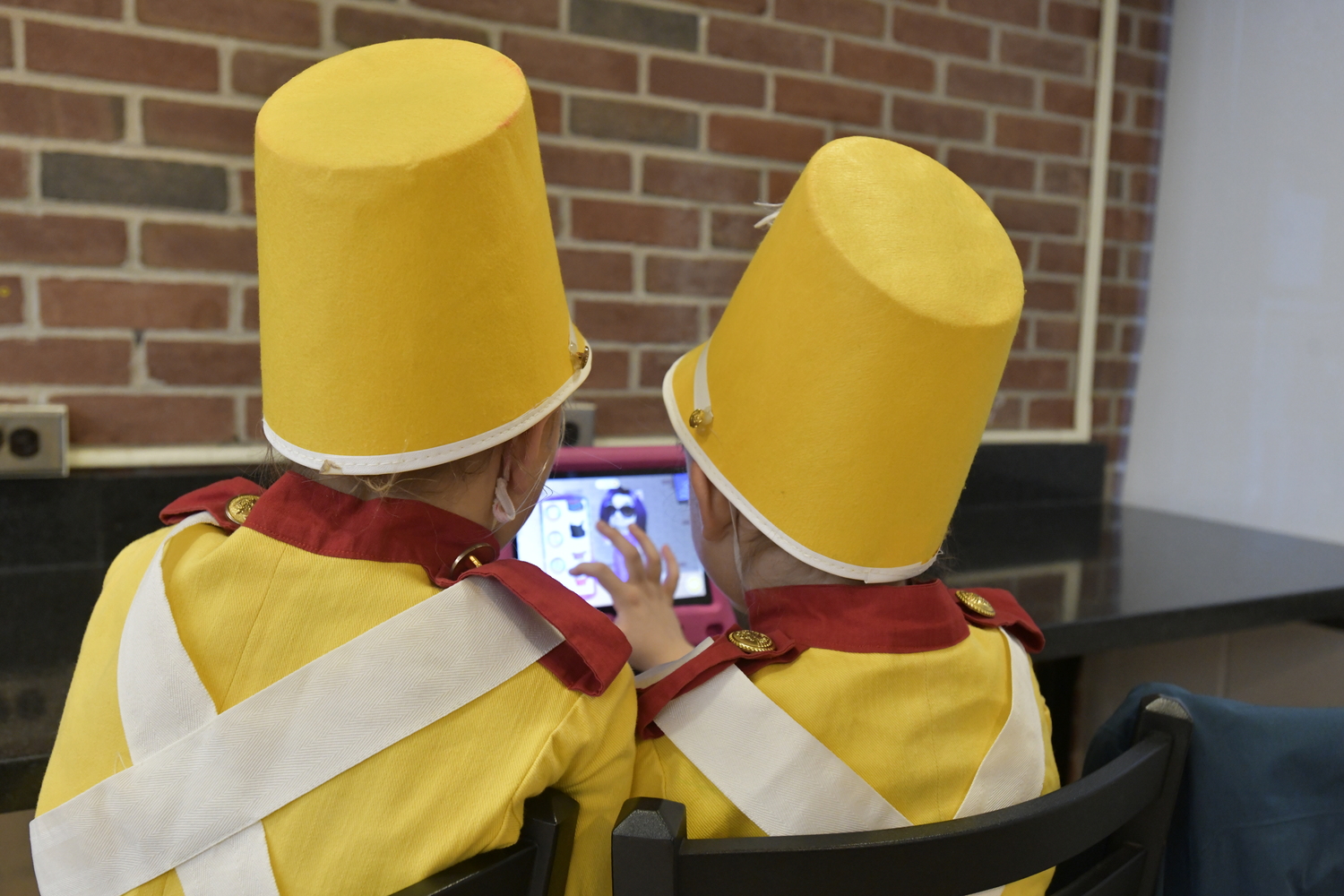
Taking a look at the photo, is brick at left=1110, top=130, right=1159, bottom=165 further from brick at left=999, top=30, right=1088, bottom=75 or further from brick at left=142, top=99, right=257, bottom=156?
brick at left=142, top=99, right=257, bottom=156

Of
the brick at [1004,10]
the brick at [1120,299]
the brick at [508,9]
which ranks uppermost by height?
the brick at [1004,10]

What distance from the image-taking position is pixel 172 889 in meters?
0.59

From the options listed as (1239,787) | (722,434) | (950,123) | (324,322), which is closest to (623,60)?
(950,123)

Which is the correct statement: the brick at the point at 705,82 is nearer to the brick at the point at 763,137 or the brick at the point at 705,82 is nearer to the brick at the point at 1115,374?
the brick at the point at 763,137

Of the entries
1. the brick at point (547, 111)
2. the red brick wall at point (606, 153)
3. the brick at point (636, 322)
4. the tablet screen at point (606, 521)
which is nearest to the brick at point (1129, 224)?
the red brick wall at point (606, 153)

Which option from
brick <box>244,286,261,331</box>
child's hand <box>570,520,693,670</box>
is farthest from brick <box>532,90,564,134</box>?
child's hand <box>570,520,693,670</box>

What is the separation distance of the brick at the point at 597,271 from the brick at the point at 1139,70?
1.19m

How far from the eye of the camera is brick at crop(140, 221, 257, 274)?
126 centimetres

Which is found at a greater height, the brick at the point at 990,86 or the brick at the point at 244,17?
the brick at the point at 990,86

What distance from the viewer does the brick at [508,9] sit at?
1384 mm

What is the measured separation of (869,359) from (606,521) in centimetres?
50

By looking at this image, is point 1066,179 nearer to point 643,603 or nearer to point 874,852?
point 643,603

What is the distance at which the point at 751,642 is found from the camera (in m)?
0.74

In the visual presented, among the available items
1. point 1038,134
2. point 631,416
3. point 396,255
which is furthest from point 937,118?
point 396,255
